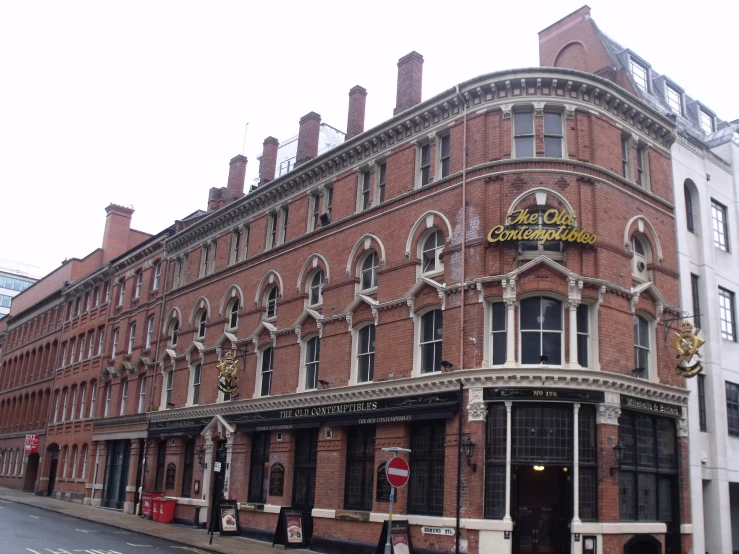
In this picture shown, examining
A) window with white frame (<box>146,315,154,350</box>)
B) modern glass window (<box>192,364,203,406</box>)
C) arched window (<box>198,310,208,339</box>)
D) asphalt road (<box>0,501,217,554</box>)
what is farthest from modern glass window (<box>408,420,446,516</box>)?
window with white frame (<box>146,315,154,350</box>)

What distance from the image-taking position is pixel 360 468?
2602 cm

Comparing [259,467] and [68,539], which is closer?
[68,539]

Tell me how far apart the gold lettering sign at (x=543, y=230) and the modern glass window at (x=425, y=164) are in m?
4.63

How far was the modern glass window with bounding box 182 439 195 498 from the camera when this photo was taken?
3562 centimetres

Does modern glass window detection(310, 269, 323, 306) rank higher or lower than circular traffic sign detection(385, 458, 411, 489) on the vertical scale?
higher

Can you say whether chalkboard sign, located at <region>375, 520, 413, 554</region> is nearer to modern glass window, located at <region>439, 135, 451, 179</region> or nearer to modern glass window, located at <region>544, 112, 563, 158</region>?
modern glass window, located at <region>439, 135, 451, 179</region>

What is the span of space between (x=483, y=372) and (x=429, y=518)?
474cm

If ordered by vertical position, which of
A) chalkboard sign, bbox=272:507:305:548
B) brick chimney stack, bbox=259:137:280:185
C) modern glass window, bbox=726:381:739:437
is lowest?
chalkboard sign, bbox=272:507:305:548

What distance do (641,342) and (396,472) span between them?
10628mm

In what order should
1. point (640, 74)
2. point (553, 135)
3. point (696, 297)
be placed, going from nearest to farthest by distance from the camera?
point (553, 135) → point (696, 297) → point (640, 74)

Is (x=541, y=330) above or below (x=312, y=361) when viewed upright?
above

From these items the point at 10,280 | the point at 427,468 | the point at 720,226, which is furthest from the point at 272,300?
the point at 10,280

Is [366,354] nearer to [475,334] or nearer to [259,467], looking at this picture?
[475,334]

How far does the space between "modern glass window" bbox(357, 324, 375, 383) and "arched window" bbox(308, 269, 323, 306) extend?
133 inches
